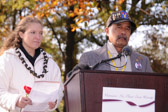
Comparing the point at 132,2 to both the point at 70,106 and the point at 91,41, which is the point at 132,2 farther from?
the point at 70,106

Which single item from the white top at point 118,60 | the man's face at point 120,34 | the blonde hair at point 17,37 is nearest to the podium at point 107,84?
the white top at point 118,60

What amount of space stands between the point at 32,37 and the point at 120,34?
1.14m

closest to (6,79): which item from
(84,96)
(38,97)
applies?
(38,97)

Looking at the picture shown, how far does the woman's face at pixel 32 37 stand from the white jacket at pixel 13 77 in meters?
0.15

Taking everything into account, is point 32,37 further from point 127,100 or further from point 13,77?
point 127,100

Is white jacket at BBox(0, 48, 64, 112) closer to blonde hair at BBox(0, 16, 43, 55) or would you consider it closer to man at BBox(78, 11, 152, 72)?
blonde hair at BBox(0, 16, 43, 55)

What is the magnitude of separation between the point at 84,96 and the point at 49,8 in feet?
24.6

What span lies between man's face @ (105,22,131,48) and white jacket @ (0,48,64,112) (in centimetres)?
91

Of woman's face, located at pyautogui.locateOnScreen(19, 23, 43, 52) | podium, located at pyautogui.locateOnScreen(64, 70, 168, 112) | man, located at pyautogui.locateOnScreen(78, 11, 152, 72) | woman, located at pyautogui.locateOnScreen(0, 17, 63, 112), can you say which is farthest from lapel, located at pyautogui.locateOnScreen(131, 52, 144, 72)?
woman's face, located at pyautogui.locateOnScreen(19, 23, 43, 52)

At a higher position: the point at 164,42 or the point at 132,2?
the point at 132,2

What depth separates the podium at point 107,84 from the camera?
80.2 inches

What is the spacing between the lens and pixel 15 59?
11.0 feet

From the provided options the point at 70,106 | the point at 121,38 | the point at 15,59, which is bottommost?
the point at 70,106

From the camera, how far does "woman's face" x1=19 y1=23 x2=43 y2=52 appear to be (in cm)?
347
